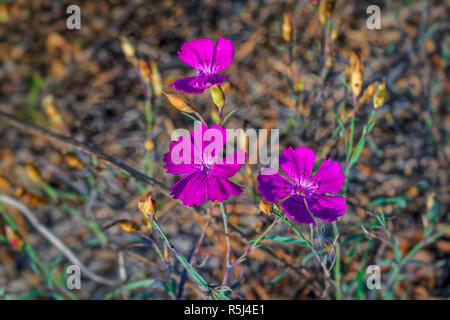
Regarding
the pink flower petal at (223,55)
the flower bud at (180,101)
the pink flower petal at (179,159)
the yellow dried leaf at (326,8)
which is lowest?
the pink flower petal at (179,159)

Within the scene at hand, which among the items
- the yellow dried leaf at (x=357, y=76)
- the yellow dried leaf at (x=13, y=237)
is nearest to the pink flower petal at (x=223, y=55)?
the yellow dried leaf at (x=357, y=76)

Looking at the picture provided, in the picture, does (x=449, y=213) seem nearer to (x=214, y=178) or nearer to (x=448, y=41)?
(x=448, y=41)

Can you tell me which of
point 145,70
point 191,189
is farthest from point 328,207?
point 145,70

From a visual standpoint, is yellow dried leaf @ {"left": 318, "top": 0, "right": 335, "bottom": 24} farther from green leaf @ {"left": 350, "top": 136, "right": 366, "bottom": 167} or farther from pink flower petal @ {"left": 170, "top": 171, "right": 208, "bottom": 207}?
pink flower petal @ {"left": 170, "top": 171, "right": 208, "bottom": 207}

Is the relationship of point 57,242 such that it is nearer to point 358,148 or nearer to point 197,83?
point 197,83

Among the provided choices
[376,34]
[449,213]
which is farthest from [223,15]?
[449,213]

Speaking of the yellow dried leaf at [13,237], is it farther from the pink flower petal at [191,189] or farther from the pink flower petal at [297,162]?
the pink flower petal at [297,162]
